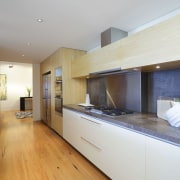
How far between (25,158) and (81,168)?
1.05m

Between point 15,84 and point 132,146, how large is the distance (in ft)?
28.5

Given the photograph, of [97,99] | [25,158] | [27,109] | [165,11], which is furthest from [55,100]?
[27,109]

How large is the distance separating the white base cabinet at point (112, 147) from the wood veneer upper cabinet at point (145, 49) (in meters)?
0.83

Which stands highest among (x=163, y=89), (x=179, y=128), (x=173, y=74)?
(x=173, y=74)

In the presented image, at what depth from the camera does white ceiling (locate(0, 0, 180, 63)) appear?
1756mm

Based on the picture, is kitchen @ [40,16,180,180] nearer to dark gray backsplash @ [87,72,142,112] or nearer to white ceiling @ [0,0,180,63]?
dark gray backsplash @ [87,72,142,112]

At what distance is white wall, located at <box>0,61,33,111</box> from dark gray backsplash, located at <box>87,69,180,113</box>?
22.9 feet

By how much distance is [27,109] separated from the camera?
857cm

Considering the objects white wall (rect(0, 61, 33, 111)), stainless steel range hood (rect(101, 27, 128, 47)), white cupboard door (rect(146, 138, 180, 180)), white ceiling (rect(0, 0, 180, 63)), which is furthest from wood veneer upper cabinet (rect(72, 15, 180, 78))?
white wall (rect(0, 61, 33, 111))

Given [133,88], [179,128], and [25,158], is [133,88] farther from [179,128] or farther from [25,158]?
[25,158]

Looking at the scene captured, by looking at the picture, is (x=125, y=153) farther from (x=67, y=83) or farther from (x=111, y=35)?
(x=67, y=83)

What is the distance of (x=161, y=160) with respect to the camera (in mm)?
1180

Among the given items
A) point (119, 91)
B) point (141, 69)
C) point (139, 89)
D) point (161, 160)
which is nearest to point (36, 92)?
point (119, 91)

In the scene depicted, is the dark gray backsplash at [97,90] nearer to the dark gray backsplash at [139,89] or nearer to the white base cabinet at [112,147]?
the dark gray backsplash at [139,89]
